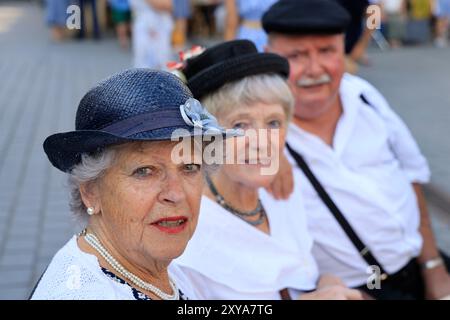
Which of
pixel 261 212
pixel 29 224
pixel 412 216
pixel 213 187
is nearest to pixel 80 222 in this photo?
pixel 213 187

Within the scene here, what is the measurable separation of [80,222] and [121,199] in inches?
8.6

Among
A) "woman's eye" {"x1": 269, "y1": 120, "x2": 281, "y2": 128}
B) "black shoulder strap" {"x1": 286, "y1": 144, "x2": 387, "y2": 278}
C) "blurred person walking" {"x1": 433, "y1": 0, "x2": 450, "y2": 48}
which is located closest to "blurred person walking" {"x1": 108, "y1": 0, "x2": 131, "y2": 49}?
"blurred person walking" {"x1": 433, "y1": 0, "x2": 450, "y2": 48}

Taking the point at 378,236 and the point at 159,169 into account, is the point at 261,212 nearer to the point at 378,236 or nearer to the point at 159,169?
the point at 378,236

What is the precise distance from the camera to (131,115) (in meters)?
1.28

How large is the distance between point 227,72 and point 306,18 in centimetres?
61

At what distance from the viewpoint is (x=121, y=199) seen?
4.53ft

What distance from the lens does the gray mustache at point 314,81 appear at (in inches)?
99.8

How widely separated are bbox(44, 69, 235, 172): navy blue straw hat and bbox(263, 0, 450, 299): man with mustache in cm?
103

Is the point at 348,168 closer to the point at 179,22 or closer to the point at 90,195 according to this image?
the point at 90,195

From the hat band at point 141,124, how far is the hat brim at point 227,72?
0.73m

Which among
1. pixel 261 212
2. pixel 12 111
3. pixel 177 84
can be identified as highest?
pixel 177 84

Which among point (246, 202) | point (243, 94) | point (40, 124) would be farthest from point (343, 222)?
point (40, 124)

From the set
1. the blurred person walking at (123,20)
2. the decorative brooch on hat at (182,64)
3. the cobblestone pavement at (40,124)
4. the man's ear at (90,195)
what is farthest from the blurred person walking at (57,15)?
the man's ear at (90,195)

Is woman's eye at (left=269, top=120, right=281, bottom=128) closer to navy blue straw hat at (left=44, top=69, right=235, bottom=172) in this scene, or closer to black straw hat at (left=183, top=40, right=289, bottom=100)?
black straw hat at (left=183, top=40, right=289, bottom=100)
